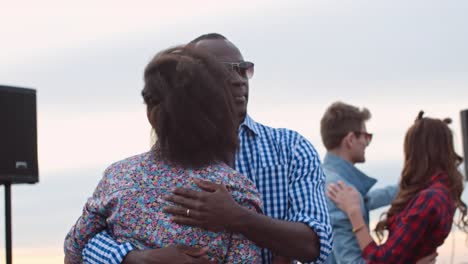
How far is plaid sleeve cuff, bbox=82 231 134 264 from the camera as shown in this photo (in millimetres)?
2943

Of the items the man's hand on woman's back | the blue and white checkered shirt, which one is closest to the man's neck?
the blue and white checkered shirt

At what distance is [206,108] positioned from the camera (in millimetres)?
2955

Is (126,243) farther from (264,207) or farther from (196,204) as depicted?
(264,207)

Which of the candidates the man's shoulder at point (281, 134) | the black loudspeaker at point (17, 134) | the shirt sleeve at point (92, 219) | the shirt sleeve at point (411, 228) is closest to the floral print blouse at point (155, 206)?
the shirt sleeve at point (92, 219)

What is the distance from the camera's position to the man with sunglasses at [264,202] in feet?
9.55

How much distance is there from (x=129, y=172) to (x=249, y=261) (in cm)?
42

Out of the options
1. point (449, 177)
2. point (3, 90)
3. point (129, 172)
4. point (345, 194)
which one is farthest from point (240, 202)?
point (3, 90)

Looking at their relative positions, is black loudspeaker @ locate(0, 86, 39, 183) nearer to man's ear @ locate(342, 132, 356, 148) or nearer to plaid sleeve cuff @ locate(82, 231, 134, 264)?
A: man's ear @ locate(342, 132, 356, 148)

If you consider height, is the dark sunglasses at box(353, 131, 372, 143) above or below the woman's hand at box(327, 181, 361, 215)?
above

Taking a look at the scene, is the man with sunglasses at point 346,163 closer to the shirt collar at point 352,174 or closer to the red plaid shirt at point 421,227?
the shirt collar at point 352,174

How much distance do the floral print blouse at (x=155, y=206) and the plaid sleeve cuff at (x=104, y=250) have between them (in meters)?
0.02

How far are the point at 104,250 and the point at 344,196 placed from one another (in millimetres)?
3813

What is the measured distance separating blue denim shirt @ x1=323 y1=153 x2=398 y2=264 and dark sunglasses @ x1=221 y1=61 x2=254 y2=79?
3.16 m

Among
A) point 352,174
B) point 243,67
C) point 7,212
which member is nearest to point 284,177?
point 243,67
